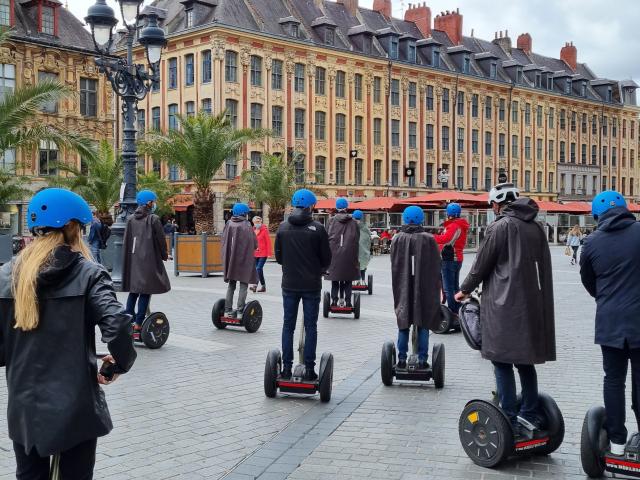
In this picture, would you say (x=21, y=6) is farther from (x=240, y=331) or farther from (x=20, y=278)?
(x=20, y=278)

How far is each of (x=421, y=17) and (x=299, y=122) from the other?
673 inches

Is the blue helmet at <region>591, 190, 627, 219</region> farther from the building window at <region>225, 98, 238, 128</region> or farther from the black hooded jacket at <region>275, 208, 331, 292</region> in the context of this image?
the building window at <region>225, 98, 238, 128</region>

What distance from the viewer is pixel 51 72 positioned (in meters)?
36.4

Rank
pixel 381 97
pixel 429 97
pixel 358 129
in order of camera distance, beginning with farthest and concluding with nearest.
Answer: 1. pixel 429 97
2. pixel 381 97
3. pixel 358 129

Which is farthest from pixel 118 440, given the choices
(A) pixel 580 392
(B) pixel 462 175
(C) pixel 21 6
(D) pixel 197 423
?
(B) pixel 462 175

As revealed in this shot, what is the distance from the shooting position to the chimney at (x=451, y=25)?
60.2 meters

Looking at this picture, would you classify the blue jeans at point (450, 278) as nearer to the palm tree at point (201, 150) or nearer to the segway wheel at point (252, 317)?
the segway wheel at point (252, 317)

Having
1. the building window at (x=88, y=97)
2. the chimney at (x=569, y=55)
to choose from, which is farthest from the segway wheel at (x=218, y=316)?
the chimney at (x=569, y=55)

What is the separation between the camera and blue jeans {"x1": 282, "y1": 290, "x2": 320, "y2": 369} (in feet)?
22.1

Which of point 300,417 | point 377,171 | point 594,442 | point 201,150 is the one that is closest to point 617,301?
point 594,442

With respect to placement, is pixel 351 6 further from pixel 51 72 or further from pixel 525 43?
pixel 51 72

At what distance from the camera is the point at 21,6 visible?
36000 millimetres

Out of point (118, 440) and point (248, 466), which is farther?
point (118, 440)

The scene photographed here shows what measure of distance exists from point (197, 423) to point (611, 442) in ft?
A: 9.96
